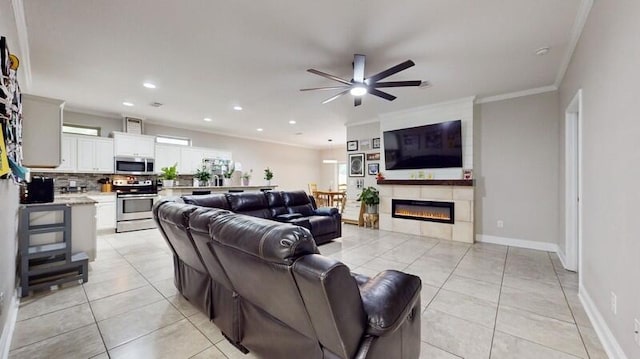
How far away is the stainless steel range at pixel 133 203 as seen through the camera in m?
5.62

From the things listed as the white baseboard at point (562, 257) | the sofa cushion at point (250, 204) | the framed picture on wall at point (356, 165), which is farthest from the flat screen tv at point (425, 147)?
the sofa cushion at point (250, 204)

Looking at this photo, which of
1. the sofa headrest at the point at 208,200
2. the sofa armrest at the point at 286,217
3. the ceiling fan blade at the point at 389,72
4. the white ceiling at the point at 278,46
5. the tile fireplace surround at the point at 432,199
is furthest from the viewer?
the tile fireplace surround at the point at 432,199

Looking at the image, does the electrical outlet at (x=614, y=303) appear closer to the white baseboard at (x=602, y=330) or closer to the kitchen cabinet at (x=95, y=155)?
the white baseboard at (x=602, y=330)

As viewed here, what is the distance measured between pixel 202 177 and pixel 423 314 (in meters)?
6.08

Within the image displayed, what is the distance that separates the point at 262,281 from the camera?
1.27 m

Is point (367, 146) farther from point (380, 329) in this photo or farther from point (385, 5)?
point (380, 329)

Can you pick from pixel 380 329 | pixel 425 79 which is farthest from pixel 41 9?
pixel 425 79

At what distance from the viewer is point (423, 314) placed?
2.26m

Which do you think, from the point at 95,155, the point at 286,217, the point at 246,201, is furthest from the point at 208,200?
the point at 95,155

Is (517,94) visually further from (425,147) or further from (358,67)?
(358,67)

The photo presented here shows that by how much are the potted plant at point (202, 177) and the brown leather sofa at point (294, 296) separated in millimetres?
5216

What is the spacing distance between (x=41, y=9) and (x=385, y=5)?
3055 millimetres

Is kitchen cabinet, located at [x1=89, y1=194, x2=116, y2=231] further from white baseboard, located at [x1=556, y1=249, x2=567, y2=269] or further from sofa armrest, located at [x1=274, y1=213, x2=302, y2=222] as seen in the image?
white baseboard, located at [x1=556, y1=249, x2=567, y2=269]

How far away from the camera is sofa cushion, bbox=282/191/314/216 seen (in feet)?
16.8
